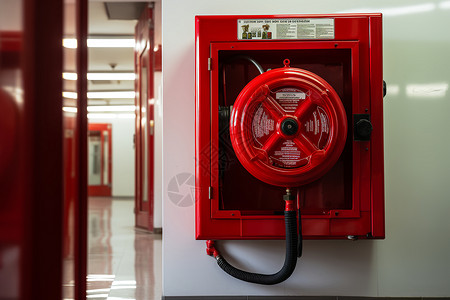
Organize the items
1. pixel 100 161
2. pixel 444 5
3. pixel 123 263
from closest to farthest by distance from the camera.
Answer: pixel 444 5, pixel 123 263, pixel 100 161

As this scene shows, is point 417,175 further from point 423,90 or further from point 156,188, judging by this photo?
point 156,188

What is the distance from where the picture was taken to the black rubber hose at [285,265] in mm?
1709

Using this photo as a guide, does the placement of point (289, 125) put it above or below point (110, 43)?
below

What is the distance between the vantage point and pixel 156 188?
4473 mm

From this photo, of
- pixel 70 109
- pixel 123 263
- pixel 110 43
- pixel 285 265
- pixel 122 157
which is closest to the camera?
pixel 70 109

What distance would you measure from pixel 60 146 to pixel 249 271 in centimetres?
134

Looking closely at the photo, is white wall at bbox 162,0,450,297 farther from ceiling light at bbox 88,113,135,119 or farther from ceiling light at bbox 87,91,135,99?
ceiling light at bbox 88,113,135,119

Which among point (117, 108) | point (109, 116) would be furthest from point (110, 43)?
point (109, 116)

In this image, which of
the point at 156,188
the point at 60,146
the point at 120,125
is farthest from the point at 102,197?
the point at 60,146

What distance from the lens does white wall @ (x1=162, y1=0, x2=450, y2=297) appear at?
201 cm

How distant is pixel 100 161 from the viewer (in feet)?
36.2

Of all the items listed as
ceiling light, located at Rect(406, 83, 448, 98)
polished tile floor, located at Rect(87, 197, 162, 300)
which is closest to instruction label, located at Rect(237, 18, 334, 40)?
ceiling light, located at Rect(406, 83, 448, 98)

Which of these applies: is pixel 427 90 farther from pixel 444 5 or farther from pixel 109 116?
pixel 109 116

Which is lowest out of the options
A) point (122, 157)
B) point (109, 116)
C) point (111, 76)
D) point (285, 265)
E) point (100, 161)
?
point (285, 265)
